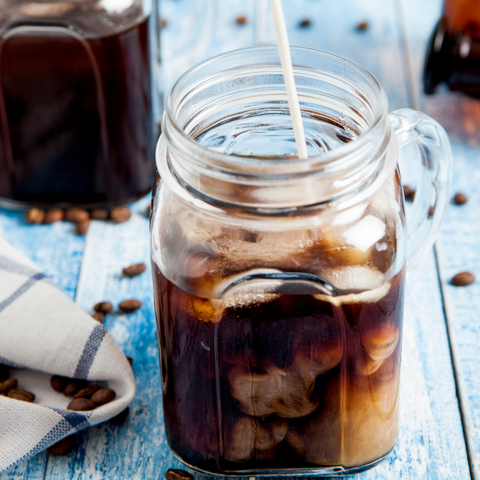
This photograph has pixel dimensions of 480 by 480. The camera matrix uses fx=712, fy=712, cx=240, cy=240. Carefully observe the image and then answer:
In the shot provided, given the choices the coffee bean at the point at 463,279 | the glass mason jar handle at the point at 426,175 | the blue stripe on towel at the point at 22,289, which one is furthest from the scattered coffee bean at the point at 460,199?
the blue stripe on towel at the point at 22,289

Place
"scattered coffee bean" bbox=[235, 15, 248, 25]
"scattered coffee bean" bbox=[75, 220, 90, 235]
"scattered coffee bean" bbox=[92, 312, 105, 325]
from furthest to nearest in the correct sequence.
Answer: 1. "scattered coffee bean" bbox=[235, 15, 248, 25]
2. "scattered coffee bean" bbox=[75, 220, 90, 235]
3. "scattered coffee bean" bbox=[92, 312, 105, 325]

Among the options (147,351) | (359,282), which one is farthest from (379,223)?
(147,351)

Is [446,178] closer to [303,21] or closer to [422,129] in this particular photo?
[422,129]

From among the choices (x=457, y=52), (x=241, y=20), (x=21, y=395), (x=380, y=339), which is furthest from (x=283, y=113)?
(x=241, y=20)

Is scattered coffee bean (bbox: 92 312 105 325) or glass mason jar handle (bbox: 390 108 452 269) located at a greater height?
glass mason jar handle (bbox: 390 108 452 269)

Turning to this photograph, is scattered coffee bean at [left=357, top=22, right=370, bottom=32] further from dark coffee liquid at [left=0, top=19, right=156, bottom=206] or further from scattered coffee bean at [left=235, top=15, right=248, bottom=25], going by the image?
dark coffee liquid at [left=0, top=19, right=156, bottom=206]

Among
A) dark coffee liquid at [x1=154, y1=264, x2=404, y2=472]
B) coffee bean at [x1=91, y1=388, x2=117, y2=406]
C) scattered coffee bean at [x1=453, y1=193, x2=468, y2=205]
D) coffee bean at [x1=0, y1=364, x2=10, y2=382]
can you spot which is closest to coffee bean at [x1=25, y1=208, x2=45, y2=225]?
coffee bean at [x1=0, y1=364, x2=10, y2=382]
